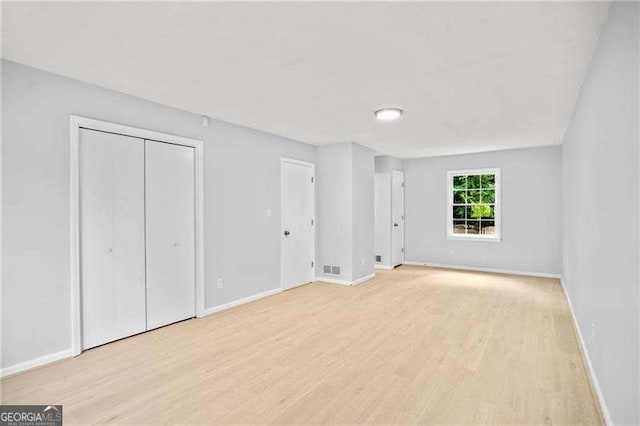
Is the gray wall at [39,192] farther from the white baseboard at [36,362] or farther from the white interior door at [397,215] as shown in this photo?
the white interior door at [397,215]

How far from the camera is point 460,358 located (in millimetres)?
2807

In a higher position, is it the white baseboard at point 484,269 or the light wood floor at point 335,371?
the white baseboard at point 484,269

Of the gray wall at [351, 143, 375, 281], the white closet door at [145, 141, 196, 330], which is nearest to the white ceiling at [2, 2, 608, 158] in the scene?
the white closet door at [145, 141, 196, 330]

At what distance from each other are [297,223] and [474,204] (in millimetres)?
3871

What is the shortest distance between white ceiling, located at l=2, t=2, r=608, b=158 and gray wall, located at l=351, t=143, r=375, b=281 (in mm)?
1850

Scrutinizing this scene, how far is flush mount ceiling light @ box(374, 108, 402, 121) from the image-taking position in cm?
373

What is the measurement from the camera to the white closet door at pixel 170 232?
137 inches

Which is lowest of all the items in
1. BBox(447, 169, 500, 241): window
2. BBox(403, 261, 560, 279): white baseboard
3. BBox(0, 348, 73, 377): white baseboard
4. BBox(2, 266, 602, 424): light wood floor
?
BBox(2, 266, 602, 424): light wood floor

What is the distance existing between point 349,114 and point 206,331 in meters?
2.93

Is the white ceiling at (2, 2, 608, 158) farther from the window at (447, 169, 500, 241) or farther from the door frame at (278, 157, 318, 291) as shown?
the window at (447, 169, 500, 241)

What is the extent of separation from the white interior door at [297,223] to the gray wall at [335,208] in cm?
18

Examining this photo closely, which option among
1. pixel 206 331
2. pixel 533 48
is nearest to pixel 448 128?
pixel 533 48

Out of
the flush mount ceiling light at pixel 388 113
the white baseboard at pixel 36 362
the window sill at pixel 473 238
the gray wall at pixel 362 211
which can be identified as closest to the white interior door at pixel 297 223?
the gray wall at pixel 362 211

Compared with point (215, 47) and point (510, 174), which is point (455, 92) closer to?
point (215, 47)
